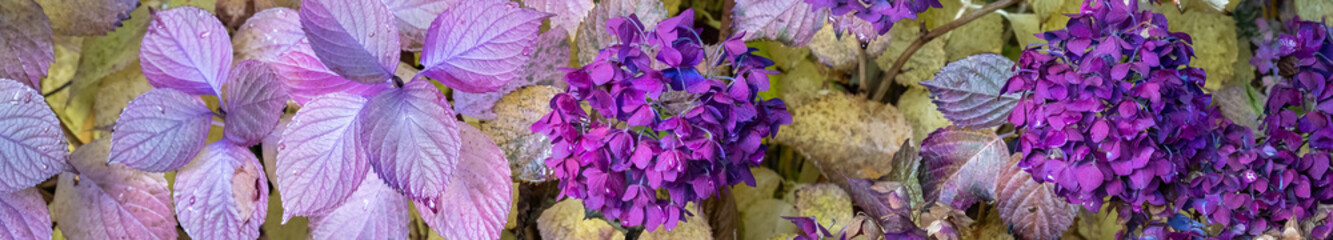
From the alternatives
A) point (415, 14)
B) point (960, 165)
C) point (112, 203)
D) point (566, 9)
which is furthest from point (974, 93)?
point (112, 203)

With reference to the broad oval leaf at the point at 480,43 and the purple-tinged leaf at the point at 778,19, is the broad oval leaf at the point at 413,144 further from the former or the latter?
the purple-tinged leaf at the point at 778,19

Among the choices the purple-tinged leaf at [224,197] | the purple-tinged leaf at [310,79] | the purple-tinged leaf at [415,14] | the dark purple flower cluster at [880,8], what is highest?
the dark purple flower cluster at [880,8]

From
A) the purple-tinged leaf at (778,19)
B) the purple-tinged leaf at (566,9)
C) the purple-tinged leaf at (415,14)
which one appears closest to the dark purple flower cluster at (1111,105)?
the purple-tinged leaf at (778,19)

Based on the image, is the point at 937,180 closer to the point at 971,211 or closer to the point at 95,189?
the point at 971,211

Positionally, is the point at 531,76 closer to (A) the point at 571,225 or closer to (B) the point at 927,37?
(A) the point at 571,225

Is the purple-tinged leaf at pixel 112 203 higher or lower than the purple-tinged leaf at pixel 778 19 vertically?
lower

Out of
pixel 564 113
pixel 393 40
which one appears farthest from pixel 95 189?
pixel 564 113

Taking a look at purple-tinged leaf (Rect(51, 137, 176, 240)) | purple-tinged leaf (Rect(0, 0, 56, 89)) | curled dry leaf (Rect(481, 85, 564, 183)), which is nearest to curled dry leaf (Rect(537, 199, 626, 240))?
curled dry leaf (Rect(481, 85, 564, 183))
